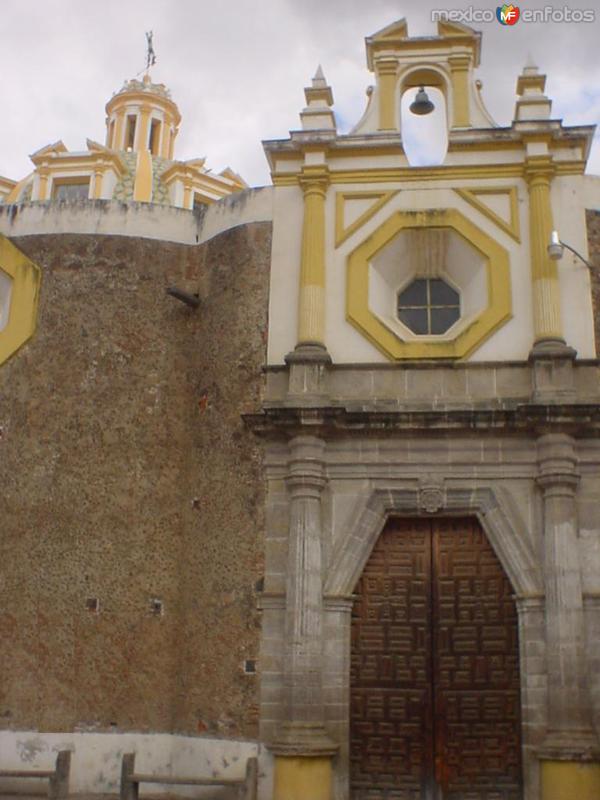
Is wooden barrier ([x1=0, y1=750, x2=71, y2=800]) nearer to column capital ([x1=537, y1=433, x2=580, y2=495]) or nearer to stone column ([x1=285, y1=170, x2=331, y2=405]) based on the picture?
stone column ([x1=285, y1=170, x2=331, y2=405])

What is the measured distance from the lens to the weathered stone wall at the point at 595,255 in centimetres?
1195

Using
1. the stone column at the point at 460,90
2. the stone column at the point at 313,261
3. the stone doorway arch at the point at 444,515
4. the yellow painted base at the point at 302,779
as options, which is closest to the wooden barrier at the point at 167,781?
the yellow painted base at the point at 302,779

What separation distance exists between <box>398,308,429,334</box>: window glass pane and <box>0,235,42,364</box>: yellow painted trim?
4.91 metres

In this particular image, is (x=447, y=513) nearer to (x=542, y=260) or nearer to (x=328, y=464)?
(x=328, y=464)

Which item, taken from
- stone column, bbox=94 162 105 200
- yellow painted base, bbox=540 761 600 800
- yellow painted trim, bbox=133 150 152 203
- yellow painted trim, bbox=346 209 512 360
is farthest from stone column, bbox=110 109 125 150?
yellow painted base, bbox=540 761 600 800

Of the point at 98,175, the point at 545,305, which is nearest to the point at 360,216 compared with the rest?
the point at 545,305

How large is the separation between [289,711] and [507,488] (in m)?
3.54

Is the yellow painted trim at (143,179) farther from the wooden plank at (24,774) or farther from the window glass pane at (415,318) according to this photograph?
the wooden plank at (24,774)

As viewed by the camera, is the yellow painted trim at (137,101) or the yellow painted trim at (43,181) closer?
the yellow painted trim at (43,181)

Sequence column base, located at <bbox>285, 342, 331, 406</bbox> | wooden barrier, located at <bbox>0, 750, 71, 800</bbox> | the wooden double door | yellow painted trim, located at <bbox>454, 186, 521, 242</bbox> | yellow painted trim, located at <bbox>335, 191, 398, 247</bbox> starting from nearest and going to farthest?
wooden barrier, located at <bbox>0, 750, 71, 800</bbox> → the wooden double door → column base, located at <bbox>285, 342, 331, 406</bbox> → yellow painted trim, located at <bbox>454, 186, 521, 242</bbox> → yellow painted trim, located at <bbox>335, 191, 398, 247</bbox>

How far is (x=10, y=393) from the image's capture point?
12.9 m

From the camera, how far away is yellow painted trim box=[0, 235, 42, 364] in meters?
13.1

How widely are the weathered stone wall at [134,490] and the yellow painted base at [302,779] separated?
0.65m

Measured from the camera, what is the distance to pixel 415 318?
12609 mm
